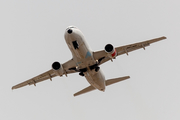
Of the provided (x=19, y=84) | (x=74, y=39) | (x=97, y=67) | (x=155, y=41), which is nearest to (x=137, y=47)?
(x=155, y=41)

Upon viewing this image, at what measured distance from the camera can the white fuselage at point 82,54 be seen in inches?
1438

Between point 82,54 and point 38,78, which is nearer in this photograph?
point 82,54

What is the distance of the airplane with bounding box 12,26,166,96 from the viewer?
3697cm

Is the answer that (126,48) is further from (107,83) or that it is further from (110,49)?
(107,83)

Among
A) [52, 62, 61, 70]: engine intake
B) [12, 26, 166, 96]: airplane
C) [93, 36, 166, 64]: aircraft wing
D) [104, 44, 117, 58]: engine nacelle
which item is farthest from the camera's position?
[93, 36, 166, 64]: aircraft wing

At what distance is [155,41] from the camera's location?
39.9 m

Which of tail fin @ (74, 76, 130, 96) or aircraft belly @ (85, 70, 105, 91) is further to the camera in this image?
tail fin @ (74, 76, 130, 96)

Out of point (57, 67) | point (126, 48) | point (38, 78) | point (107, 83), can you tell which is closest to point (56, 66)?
point (57, 67)

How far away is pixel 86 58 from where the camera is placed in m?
38.8

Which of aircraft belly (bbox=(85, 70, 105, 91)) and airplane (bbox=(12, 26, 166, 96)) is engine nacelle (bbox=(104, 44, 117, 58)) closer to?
airplane (bbox=(12, 26, 166, 96))

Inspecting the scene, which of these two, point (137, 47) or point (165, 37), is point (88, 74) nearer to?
point (137, 47)

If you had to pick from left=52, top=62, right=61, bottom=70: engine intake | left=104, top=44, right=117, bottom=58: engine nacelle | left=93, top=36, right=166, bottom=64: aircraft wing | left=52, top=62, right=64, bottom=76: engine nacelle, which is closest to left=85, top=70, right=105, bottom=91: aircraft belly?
left=93, top=36, right=166, bottom=64: aircraft wing

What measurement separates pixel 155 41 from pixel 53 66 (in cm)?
1231

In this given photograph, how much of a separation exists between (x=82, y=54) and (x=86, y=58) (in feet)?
3.13
